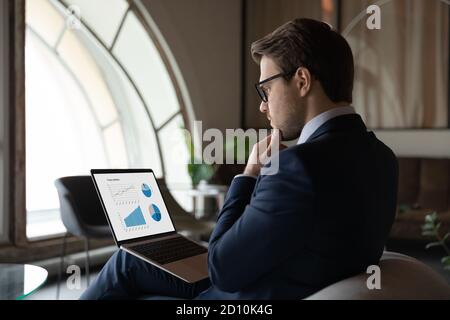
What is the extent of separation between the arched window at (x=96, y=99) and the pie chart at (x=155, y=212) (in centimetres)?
264

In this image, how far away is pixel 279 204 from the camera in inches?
41.8

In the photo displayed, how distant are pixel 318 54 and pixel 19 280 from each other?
1.12m

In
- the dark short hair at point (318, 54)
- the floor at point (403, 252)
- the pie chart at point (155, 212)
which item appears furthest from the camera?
the floor at point (403, 252)

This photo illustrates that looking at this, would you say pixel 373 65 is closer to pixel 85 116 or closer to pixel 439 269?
pixel 439 269

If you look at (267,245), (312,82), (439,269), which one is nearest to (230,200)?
(267,245)

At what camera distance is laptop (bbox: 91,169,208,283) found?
57.6 inches

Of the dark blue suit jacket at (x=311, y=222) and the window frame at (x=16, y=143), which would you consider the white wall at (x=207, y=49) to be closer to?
the window frame at (x=16, y=143)

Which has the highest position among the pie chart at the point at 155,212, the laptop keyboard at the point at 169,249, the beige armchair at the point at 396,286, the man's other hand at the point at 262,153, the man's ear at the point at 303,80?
the man's ear at the point at 303,80

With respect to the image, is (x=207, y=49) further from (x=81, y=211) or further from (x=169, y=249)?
(x=169, y=249)

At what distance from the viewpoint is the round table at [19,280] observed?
138 cm

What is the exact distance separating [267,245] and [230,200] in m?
0.21

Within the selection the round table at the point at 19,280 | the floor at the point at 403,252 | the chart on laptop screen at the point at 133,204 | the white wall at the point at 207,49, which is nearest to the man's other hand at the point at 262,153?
the chart on laptop screen at the point at 133,204

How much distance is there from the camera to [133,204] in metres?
1.67
